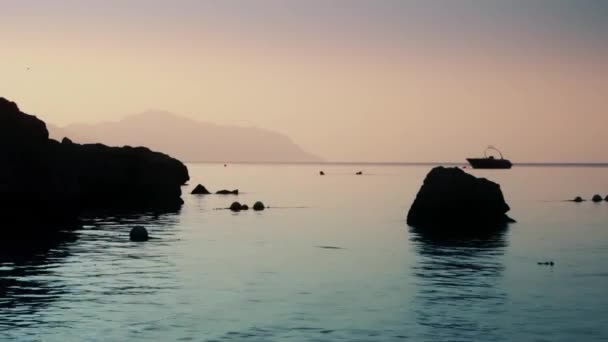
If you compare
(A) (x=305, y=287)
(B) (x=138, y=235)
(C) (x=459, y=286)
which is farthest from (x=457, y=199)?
(A) (x=305, y=287)

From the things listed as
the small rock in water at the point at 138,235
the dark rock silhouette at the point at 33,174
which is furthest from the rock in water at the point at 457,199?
the dark rock silhouette at the point at 33,174

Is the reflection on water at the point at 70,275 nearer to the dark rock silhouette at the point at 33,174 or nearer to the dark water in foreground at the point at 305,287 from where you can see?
the dark water in foreground at the point at 305,287

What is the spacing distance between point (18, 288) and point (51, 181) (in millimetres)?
40586

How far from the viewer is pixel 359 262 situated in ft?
151

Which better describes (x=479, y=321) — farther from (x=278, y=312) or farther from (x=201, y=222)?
(x=201, y=222)

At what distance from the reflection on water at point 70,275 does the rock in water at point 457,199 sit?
70.5 ft

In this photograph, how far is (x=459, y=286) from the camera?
35.6 meters

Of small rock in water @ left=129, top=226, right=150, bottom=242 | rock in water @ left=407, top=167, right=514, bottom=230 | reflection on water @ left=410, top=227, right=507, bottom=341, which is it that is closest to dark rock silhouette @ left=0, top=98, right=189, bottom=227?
small rock in water @ left=129, top=226, right=150, bottom=242

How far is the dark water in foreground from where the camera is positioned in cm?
2622

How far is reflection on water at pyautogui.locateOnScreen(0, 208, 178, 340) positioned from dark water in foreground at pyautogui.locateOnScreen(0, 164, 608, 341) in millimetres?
85

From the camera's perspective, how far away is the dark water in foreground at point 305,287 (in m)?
26.2

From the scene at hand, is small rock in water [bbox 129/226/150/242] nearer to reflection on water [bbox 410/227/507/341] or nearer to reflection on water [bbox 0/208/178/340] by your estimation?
reflection on water [bbox 0/208/178/340]

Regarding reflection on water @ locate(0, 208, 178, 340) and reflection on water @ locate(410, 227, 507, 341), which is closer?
reflection on water @ locate(410, 227, 507, 341)

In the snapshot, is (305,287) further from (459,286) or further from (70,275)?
(70,275)
